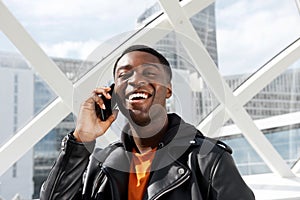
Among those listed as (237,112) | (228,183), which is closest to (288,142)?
(237,112)

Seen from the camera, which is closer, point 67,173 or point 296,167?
point 67,173

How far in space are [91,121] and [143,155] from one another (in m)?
0.17

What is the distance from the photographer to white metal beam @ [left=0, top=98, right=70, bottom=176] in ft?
9.25

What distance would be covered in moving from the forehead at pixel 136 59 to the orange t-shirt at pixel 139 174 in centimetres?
23

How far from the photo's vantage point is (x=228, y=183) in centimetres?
89

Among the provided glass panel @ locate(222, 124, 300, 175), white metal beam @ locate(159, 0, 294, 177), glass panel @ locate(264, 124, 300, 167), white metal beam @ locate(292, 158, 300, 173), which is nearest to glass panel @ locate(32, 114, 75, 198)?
white metal beam @ locate(159, 0, 294, 177)

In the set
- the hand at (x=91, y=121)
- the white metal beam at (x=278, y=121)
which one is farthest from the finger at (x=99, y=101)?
the white metal beam at (x=278, y=121)

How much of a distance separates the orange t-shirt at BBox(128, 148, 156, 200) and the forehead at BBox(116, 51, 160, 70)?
0.23 m

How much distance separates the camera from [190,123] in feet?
3.59

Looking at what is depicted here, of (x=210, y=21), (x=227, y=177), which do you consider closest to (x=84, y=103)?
(x=227, y=177)

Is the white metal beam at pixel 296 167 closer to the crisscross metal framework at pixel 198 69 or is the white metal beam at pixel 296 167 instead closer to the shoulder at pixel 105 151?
the crisscross metal framework at pixel 198 69

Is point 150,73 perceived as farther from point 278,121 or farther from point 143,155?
point 278,121

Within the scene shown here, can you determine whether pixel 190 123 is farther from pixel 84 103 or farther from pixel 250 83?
pixel 250 83

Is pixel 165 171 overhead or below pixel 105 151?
below
